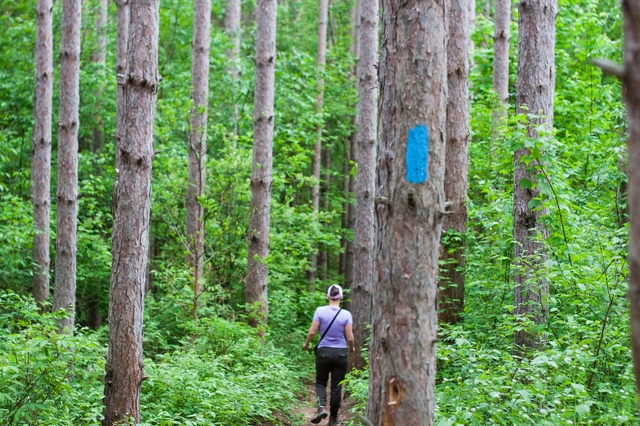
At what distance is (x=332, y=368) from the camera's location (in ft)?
29.7

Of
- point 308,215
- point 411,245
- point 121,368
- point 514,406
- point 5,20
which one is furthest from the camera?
point 5,20

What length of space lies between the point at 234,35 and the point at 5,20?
6532mm

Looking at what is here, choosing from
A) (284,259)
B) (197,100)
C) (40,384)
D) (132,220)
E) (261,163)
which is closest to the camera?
(40,384)

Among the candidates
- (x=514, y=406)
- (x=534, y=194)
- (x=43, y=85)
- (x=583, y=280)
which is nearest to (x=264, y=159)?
(x=43, y=85)

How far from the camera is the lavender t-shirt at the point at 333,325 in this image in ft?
29.5

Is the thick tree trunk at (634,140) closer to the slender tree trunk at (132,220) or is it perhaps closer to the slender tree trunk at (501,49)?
the slender tree trunk at (132,220)

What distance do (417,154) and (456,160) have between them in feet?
14.9

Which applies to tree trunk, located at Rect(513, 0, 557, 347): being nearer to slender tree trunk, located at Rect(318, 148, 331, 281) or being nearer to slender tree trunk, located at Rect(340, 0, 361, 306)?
slender tree trunk, located at Rect(318, 148, 331, 281)

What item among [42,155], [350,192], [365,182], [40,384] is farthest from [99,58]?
[40,384]

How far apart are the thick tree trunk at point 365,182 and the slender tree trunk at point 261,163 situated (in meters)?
1.78

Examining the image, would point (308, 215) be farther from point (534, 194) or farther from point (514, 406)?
point (514, 406)

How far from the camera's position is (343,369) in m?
9.06

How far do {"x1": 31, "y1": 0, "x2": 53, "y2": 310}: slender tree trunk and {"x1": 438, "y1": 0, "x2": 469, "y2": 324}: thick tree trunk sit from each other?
8.80 m

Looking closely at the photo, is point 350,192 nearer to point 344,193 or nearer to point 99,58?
point 344,193
